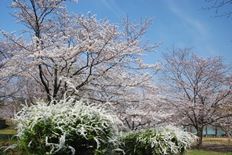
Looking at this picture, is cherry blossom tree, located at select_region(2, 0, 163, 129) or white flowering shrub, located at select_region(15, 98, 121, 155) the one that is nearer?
white flowering shrub, located at select_region(15, 98, 121, 155)

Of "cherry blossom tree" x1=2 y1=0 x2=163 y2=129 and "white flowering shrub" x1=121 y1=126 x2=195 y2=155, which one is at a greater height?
"cherry blossom tree" x1=2 y1=0 x2=163 y2=129

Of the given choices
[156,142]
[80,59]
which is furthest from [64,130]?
[80,59]

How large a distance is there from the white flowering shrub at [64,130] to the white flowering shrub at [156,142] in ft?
8.61

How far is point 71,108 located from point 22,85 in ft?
60.0

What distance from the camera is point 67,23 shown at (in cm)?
1628

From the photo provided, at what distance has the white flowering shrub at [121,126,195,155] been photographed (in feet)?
27.1

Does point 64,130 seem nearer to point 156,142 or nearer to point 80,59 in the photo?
point 156,142

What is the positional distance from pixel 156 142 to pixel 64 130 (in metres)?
3.37

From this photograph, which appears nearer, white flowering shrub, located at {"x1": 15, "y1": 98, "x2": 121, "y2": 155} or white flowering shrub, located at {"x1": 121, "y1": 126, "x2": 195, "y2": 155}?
white flowering shrub, located at {"x1": 15, "y1": 98, "x2": 121, "y2": 155}

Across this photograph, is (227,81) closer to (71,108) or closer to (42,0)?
(42,0)

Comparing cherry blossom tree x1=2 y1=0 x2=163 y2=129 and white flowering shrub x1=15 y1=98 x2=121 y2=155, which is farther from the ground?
cherry blossom tree x1=2 y1=0 x2=163 y2=129

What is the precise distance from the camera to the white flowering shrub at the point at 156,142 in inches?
325

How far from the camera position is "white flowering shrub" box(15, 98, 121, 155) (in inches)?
210

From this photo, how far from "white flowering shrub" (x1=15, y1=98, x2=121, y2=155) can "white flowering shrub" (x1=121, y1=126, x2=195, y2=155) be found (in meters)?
2.62
